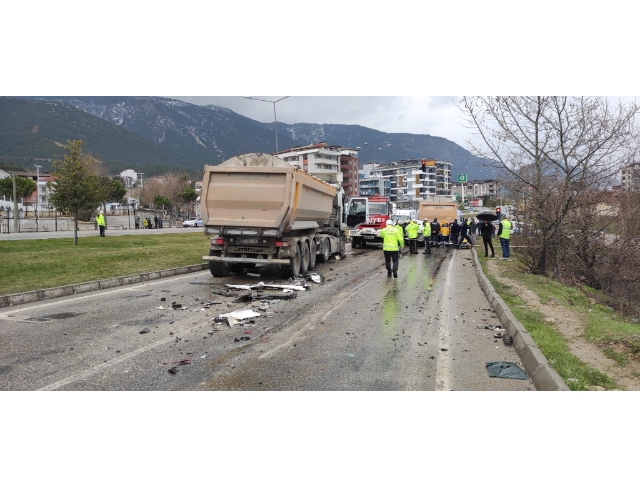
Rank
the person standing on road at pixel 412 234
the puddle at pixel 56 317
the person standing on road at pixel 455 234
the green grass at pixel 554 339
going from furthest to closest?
the person standing on road at pixel 455 234, the person standing on road at pixel 412 234, the puddle at pixel 56 317, the green grass at pixel 554 339

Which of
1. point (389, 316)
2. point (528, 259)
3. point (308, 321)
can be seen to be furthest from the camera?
point (528, 259)

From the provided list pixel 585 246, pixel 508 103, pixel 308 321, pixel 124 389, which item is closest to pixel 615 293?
pixel 585 246

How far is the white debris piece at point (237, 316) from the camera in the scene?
7880 mm

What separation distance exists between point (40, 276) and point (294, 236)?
6456mm

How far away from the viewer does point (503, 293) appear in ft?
35.0

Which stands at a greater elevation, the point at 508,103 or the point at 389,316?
the point at 508,103

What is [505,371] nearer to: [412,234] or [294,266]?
[294,266]

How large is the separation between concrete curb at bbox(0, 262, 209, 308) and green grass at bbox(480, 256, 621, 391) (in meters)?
8.77

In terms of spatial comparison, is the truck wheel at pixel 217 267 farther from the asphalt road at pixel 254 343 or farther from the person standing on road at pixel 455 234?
the person standing on road at pixel 455 234

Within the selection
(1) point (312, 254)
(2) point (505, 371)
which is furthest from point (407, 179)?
(2) point (505, 371)

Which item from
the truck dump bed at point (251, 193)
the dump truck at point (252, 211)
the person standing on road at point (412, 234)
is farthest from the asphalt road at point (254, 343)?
the person standing on road at point (412, 234)

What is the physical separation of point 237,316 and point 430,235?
662 inches

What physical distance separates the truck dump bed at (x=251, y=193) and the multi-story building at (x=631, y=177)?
8793 millimetres

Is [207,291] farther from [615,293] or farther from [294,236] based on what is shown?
[615,293]
